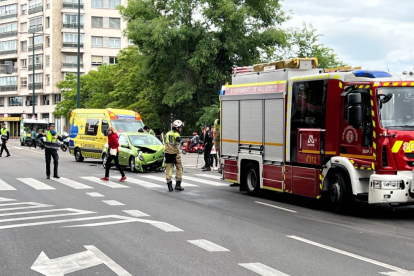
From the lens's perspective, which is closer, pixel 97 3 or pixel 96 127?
pixel 96 127

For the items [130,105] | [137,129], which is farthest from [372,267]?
[130,105]

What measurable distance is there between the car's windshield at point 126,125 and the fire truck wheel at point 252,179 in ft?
46.2

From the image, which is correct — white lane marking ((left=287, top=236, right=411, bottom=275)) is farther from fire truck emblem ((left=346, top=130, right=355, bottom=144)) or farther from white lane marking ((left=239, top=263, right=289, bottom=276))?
fire truck emblem ((left=346, top=130, right=355, bottom=144))

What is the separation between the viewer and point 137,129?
30.8 meters

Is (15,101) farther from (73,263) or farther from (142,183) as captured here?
(73,263)

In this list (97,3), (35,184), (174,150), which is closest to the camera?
(174,150)

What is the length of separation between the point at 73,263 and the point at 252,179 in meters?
9.37

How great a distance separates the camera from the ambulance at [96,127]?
3025 cm

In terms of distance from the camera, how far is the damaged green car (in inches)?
976

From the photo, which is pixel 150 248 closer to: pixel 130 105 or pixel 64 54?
pixel 130 105

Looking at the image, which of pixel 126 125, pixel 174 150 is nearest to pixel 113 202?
pixel 174 150

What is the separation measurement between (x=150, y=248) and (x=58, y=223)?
2996mm

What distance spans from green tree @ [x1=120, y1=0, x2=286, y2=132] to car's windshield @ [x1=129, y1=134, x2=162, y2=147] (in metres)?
19.5

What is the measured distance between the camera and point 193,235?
10117mm
